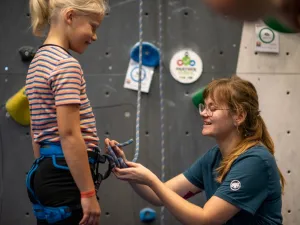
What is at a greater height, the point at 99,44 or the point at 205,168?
the point at 99,44

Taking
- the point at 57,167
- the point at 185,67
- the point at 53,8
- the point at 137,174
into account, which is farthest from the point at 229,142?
the point at 185,67

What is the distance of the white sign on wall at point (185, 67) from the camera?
1.97m

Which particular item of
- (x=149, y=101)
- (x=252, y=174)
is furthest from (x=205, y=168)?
(x=149, y=101)

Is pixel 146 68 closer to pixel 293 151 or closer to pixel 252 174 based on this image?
pixel 293 151

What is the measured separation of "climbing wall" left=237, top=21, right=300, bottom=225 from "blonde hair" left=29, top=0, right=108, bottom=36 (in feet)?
3.30

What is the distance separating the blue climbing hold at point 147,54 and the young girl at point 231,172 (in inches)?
26.2

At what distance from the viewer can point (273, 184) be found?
1206 mm

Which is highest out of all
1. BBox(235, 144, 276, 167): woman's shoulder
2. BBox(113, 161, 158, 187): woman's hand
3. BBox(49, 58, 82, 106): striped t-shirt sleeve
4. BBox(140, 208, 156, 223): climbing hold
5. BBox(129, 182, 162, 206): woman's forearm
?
BBox(49, 58, 82, 106): striped t-shirt sleeve

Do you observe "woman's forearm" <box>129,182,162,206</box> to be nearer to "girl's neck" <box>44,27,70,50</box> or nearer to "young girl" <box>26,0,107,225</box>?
"young girl" <box>26,0,107,225</box>

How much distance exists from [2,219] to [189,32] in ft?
3.77

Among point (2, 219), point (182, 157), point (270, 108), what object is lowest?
point (2, 219)

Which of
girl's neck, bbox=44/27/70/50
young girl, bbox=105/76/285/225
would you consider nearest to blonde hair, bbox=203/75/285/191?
young girl, bbox=105/76/285/225

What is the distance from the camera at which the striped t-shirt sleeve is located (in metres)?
1.07

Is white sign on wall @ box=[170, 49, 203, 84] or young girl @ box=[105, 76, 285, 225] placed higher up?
white sign on wall @ box=[170, 49, 203, 84]
